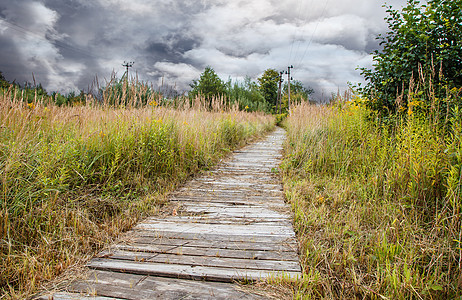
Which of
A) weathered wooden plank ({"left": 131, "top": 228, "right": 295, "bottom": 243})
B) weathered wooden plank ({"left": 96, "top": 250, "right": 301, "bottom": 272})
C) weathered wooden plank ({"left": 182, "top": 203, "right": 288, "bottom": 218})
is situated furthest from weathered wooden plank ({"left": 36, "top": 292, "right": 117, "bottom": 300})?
weathered wooden plank ({"left": 182, "top": 203, "right": 288, "bottom": 218})

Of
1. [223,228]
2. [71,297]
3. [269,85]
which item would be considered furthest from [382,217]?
[269,85]

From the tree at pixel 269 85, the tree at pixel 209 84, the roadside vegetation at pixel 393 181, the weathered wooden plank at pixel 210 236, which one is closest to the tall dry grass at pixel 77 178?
the weathered wooden plank at pixel 210 236

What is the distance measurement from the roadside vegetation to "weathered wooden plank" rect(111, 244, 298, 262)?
162mm

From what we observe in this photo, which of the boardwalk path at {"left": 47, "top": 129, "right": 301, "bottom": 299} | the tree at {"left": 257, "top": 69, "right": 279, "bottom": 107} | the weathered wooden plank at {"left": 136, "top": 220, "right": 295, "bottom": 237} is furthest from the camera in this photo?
the tree at {"left": 257, "top": 69, "right": 279, "bottom": 107}

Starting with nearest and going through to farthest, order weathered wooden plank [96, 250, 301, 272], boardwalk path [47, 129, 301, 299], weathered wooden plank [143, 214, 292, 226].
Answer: boardwalk path [47, 129, 301, 299], weathered wooden plank [96, 250, 301, 272], weathered wooden plank [143, 214, 292, 226]

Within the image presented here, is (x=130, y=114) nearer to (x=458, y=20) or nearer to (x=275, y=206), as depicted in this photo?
(x=275, y=206)

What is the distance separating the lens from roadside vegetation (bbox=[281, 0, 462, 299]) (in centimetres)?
151

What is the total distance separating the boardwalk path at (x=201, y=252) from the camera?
1.44 metres

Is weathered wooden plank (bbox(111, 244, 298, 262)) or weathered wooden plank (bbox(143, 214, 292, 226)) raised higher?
weathered wooden plank (bbox(111, 244, 298, 262))

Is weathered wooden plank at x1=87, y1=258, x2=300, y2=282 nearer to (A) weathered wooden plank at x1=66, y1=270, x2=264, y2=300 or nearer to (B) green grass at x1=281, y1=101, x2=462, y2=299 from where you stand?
(A) weathered wooden plank at x1=66, y1=270, x2=264, y2=300

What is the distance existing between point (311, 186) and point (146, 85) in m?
3.24

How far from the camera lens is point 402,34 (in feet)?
11.4

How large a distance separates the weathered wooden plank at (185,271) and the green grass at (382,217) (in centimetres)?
27

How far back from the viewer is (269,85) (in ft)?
153
